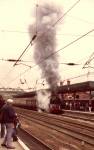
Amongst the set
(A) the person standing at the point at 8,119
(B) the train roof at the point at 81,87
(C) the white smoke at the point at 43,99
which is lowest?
(A) the person standing at the point at 8,119

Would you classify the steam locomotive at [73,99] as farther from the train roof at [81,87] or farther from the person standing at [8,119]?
the person standing at [8,119]

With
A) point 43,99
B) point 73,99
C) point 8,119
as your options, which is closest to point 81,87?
point 43,99

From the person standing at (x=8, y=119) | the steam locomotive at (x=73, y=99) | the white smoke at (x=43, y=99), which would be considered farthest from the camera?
the white smoke at (x=43, y=99)

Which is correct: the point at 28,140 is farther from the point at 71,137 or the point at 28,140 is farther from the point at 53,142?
the point at 71,137

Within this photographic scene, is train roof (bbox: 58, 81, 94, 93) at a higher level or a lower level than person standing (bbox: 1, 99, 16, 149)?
higher


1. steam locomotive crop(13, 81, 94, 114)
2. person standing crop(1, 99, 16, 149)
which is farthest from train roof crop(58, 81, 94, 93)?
person standing crop(1, 99, 16, 149)

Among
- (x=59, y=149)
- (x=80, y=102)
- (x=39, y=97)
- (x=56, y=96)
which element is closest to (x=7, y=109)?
(x=59, y=149)

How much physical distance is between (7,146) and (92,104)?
3590cm

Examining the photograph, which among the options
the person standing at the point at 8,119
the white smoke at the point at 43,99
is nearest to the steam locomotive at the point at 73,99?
the white smoke at the point at 43,99

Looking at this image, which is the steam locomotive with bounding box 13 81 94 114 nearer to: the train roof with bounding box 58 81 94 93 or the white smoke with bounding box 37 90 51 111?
the train roof with bounding box 58 81 94 93

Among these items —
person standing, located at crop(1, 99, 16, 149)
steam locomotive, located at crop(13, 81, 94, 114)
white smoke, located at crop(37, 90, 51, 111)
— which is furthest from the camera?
white smoke, located at crop(37, 90, 51, 111)

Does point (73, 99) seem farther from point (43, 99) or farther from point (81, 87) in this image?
point (43, 99)

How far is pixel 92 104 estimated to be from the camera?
4619 centimetres

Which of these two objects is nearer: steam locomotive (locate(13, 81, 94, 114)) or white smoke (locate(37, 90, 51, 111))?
steam locomotive (locate(13, 81, 94, 114))
